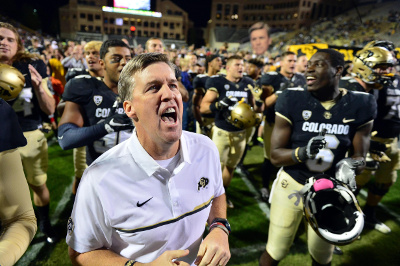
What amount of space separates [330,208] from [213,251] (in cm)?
117

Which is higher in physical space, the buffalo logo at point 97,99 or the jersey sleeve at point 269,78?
the jersey sleeve at point 269,78

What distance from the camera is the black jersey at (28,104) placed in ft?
9.09

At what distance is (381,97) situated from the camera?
3635 mm

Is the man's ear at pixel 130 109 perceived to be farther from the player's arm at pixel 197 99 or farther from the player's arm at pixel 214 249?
the player's arm at pixel 197 99

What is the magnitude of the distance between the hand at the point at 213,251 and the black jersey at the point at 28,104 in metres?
2.61

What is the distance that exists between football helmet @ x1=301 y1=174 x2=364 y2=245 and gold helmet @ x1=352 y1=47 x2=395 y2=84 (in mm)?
2087

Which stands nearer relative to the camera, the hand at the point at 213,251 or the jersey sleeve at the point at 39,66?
the hand at the point at 213,251

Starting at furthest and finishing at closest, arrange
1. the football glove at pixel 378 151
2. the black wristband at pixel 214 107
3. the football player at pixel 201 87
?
the football player at pixel 201 87 < the black wristband at pixel 214 107 < the football glove at pixel 378 151

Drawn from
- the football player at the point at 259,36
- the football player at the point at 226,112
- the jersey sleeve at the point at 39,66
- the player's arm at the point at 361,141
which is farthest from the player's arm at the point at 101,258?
the football player at the point at 259,36

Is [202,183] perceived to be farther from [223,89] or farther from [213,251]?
[223,89]

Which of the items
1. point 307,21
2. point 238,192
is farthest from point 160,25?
point 238,192

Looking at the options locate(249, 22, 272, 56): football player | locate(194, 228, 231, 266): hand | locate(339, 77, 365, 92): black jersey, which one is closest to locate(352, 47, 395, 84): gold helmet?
locate(339, 77, 365, 92): black jersey

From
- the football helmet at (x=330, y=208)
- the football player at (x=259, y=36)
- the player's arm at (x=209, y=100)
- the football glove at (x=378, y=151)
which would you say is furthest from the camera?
the football player at (x=259, y=36)

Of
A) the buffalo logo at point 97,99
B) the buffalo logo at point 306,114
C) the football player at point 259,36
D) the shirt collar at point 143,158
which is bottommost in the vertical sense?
the shirt collar at point 143,158
